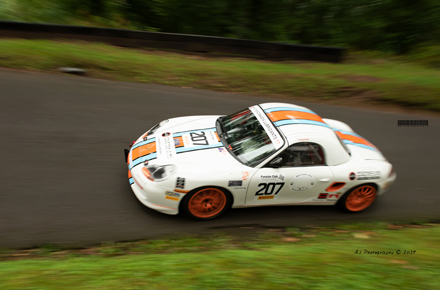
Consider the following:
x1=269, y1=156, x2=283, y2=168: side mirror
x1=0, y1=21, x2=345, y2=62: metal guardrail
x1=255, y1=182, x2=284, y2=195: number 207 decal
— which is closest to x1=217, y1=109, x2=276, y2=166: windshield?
x1=269, y1=156, x2=283, y2=168: side mirror

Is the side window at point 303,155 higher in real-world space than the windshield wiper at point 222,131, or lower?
lower

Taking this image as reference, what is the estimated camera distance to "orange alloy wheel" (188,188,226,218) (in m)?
4.75

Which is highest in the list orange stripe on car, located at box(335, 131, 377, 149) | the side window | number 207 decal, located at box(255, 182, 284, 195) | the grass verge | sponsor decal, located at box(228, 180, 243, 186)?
orange stripe on car, located at box(335, 131, 377, 149)

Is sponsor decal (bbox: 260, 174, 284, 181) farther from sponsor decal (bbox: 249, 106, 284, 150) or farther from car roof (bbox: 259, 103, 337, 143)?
car roof (bbox: 259, 103, 337, 143)

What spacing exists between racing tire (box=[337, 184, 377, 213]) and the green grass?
490 centimetres

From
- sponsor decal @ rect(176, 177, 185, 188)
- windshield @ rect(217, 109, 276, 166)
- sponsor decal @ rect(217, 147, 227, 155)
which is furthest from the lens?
sponsor decal @ rect(217, 147, 227, 155)

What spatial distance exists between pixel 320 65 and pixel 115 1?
9634 millimetres

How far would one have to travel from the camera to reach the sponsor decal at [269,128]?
4.96 metres

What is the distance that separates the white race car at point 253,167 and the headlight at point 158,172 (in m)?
0.01

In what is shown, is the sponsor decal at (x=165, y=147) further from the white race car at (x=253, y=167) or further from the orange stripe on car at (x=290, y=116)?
the orange stripe on car at (x=290, y=116)

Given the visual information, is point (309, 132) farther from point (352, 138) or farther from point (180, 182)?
point (180, 182)

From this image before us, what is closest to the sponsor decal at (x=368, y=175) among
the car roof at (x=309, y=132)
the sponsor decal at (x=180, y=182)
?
the car roof at (x=309, y=132)

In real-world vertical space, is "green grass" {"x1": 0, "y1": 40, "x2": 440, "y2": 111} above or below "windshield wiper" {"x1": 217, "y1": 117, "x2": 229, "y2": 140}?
above

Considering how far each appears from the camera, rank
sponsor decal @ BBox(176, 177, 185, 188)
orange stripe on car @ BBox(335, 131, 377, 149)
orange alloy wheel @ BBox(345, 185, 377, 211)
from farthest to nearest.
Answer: orange stripe on car @ BBox(335, 131, 377, 149) → orange alloy wheel @ BBox(345, 185, 377, 211) → sponsor decal @ BBox(176, 177, 185, 188)
